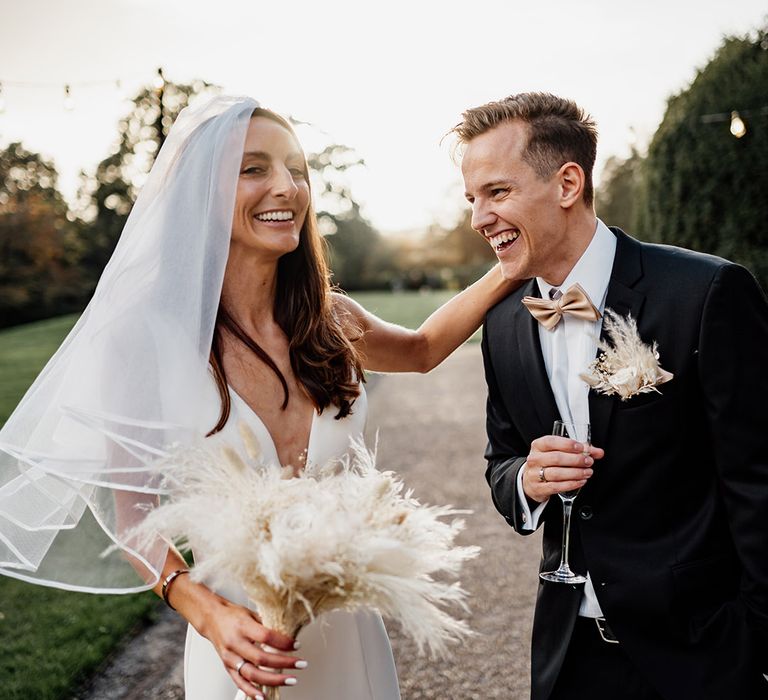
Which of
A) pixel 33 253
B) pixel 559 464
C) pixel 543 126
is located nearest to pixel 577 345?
pixel 559 464

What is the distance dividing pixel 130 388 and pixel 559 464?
1.26m

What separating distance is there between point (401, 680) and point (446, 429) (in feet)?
22.8

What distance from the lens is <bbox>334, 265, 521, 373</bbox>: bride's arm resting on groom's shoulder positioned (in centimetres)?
303

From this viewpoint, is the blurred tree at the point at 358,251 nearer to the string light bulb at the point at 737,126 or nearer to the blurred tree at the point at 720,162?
the blurred tree at the point at 720,162

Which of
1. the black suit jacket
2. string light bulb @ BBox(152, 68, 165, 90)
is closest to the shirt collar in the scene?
the black suit jacket

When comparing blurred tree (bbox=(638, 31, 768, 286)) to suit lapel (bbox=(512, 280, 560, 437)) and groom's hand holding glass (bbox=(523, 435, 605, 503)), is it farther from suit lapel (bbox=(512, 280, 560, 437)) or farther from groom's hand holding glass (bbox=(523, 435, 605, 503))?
groom's hand holding glass (bbox=(523, 435, 605, 503))

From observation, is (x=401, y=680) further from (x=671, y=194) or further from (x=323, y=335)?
(x=671, y=194)

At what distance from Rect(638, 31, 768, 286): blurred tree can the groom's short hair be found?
730 cm

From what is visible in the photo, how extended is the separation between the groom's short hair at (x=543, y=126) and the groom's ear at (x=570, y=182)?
3 cm

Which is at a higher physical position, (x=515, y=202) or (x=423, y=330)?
(x=515, y=202)

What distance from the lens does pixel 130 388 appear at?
6.93ft

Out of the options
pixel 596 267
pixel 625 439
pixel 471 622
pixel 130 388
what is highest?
pixel 596 267

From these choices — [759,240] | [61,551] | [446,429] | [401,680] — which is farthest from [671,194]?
[61,551]

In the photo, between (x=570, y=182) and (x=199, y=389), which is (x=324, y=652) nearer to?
(x=199, y=389)
